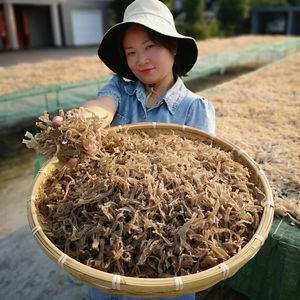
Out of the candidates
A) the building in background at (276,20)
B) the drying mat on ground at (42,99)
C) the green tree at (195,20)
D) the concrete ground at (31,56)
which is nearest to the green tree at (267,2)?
the building in background at (276,20)

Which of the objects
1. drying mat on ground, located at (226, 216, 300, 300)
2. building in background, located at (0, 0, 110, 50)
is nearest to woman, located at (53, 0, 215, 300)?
drying mat on ground, located at (226, 216, 300, 300)

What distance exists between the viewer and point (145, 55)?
1616 millimetres

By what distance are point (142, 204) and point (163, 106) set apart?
0.76 m

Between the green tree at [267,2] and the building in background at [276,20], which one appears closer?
the building in background at [276,20]

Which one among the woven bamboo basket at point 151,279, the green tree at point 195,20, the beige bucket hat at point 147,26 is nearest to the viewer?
the woven bamboo basket at point 151,279

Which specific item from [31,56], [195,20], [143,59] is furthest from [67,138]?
[195,20]

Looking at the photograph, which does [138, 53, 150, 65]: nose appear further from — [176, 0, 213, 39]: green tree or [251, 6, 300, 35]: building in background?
[251, 6, 300, 35]: building in background

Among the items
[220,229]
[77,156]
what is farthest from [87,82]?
[220,229]

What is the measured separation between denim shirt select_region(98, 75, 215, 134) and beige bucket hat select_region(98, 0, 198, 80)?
0.11 meters

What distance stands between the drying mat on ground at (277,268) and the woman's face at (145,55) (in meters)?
1.03

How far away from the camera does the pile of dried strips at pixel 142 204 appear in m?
1.15

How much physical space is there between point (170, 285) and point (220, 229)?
0.31 metres

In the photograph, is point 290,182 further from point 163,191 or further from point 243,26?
point 243,26

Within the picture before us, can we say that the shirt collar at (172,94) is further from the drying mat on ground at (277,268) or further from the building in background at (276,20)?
the building in background at (276,20)
